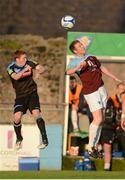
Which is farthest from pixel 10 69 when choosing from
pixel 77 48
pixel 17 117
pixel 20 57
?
pixel 77 48

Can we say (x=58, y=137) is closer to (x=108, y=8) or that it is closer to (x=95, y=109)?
(x=95, y=109)

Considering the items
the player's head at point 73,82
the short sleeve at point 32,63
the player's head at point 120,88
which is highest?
the short sleeve at point 32,63

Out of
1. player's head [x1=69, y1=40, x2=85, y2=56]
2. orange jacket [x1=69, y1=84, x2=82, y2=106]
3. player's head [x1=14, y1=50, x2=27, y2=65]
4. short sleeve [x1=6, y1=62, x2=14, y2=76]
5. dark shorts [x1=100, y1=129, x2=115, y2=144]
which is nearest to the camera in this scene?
dark shorts [x1=100, y1=129, x2=115, y2=144]

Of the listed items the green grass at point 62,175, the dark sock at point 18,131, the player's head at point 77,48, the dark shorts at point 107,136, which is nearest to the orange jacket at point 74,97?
the player's head at point 77,48

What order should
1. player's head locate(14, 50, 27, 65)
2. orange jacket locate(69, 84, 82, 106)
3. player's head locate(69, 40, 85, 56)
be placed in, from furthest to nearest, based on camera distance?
orange jacket locate(69, 84, 82, 106) → player's head locate(69, 40, 85, 56) → player's head locate(14, 50, 27, 65)

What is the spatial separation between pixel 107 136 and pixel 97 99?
0.66 metres

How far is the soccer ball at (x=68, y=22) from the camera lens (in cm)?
1499

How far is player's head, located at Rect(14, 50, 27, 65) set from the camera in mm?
14961

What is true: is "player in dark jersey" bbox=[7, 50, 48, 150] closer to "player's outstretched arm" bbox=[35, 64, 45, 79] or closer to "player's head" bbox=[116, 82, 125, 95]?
"player's outstretched arm" bbox=[35, 64, 45, 79]

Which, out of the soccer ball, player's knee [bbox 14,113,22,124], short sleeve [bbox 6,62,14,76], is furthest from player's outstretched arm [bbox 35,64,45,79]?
the soccer ball

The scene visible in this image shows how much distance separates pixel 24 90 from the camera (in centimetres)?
1509

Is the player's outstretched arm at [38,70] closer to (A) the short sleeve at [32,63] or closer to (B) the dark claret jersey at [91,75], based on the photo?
(A) the short sleeve at [32,63]

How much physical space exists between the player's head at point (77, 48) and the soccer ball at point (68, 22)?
0.42 m

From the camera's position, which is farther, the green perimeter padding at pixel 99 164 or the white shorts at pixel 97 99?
the white shorts at pixel 97 99
